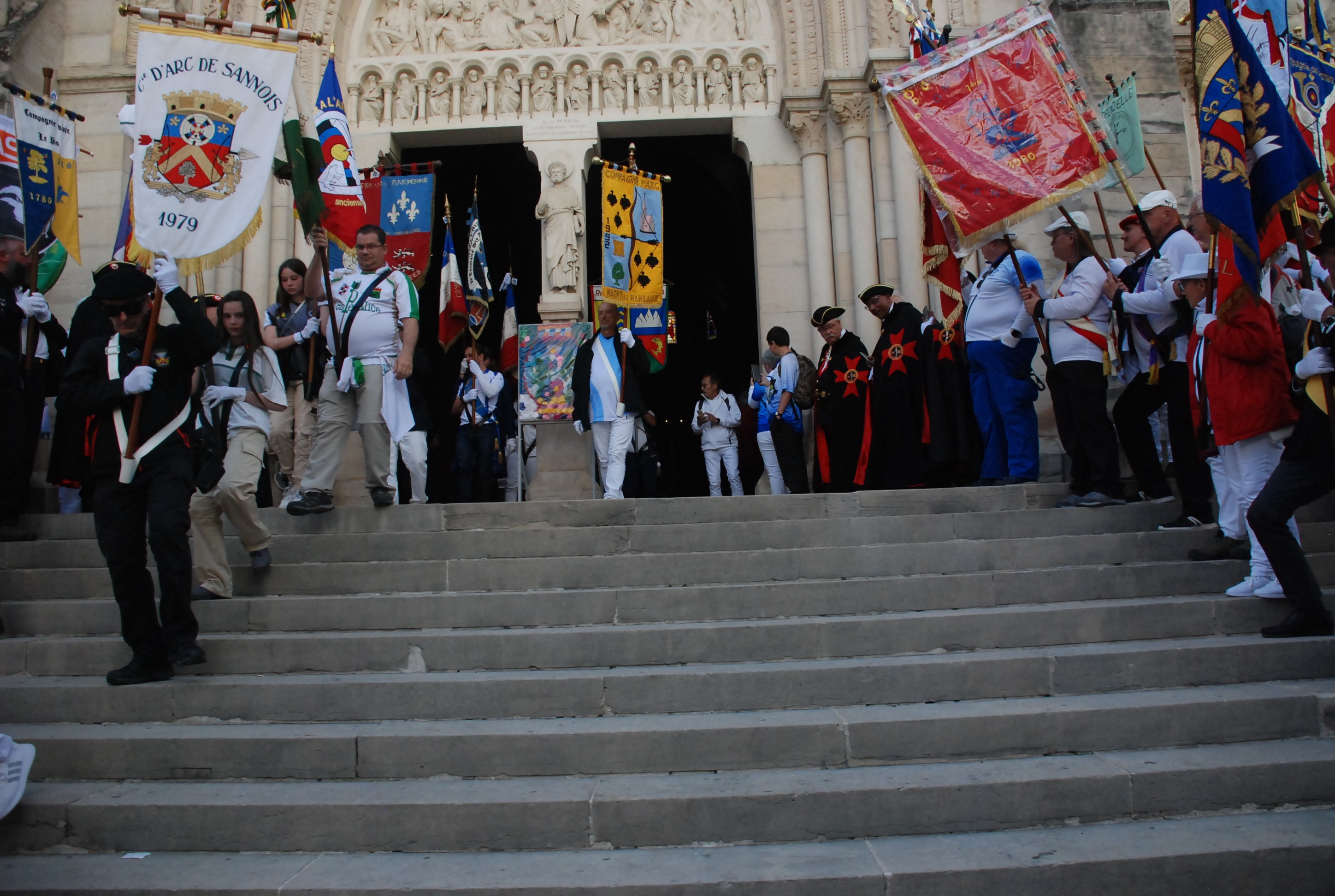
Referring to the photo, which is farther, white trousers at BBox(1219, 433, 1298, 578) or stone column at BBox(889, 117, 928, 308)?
stone column at BBox(889, 117, 928, 308)

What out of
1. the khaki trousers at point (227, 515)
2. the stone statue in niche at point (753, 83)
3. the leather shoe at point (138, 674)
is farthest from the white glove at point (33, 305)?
the stone statue in niche at point (753, 83)

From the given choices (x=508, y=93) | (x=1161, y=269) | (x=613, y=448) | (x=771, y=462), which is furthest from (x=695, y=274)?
(x=1161, y=269)

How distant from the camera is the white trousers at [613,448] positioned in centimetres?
770

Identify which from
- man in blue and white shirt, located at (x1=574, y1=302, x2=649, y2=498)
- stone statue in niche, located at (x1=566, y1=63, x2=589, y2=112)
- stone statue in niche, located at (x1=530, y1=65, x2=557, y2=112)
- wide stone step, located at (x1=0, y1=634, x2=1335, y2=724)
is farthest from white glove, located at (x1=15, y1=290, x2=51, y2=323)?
stone statue in niche, located at (x1=566, y1=63, x2=589, y2=112)

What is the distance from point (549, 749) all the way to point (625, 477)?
15.1 ft

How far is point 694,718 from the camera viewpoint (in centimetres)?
403

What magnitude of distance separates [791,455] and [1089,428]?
9.76ft

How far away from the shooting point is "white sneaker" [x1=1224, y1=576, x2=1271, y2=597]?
4.75 metres

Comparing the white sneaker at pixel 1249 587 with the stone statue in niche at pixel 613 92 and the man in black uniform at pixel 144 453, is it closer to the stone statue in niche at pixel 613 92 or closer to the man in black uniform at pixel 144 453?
the man in black uniform at pixel 144 453

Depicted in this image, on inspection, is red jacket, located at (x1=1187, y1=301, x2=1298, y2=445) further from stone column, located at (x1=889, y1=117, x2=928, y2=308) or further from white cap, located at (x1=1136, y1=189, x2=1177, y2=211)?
stone column, located at (x1=889, y1=117, x2=928, y2=308)

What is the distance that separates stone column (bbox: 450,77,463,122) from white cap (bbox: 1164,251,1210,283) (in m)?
8.48

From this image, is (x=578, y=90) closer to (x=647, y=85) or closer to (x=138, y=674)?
(x=647, y=85)

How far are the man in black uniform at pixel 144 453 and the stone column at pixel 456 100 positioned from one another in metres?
7.32

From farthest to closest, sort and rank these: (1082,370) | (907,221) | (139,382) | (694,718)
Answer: (907,221) < (1082,370) < (139,382) < (694,718)
